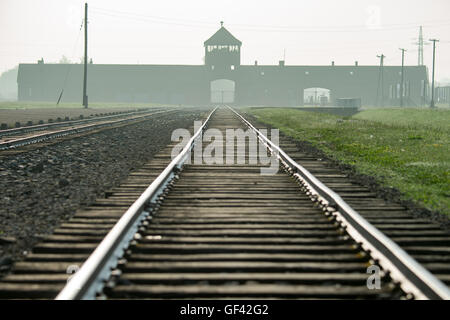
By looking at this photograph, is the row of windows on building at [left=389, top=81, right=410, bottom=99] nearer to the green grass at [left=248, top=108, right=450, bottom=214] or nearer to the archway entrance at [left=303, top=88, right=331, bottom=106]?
the archway entrance at [left=303, top=88, right=331, bottom=106]

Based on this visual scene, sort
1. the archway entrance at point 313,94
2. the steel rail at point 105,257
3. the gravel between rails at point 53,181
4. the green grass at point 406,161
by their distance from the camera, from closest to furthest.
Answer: the steel rail at point 105,257 < the gravel between rails at point 53,181 < the green grass at point 406,161 < the archway entrance at point 313,94

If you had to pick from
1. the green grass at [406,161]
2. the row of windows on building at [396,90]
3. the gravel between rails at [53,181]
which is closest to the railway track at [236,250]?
the gravel between rails at [53,181]

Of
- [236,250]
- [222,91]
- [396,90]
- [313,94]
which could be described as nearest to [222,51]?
[222,91]

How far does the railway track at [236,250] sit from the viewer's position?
284 centimetres

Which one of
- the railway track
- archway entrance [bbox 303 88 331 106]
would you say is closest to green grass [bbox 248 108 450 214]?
the railway track

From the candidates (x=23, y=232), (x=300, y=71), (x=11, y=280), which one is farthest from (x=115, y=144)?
(x=300, y=71)

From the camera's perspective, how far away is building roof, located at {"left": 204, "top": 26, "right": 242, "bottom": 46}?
254 feet

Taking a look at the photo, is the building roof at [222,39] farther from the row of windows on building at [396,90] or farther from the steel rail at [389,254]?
the steel rail at [389,254]

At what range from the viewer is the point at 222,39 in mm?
77375

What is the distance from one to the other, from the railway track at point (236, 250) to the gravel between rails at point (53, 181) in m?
0.28
